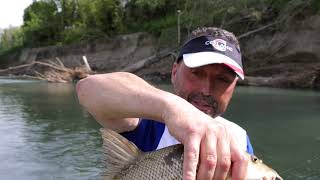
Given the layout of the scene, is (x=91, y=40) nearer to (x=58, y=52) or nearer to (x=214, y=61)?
(x=58, y=52)

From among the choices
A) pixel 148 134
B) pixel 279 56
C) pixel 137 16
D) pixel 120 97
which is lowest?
pixel 279 56

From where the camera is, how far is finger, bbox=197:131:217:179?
1.42 m

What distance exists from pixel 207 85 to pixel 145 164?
0.79 meters

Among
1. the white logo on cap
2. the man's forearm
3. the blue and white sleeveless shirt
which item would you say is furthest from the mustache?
the man's forearm

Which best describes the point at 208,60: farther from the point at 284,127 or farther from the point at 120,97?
the point at 284,127

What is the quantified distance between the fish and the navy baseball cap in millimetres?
615

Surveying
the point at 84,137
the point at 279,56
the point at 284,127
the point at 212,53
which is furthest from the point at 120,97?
the point at 279,56

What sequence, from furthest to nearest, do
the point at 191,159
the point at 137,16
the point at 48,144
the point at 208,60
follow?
the point at 137,16 → the point at 48,144 → the point at 208,60 → the point at 191,159

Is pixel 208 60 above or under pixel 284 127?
above

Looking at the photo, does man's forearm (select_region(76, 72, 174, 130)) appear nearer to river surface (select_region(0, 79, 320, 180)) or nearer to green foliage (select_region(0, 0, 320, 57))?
river surface (select_region(0, 79, 320, 180))

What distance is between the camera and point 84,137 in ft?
50.9

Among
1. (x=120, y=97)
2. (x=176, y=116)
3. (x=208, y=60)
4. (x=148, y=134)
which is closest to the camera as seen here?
(x=176, y=116)

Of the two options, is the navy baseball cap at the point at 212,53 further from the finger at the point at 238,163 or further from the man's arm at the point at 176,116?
the finger at the point at 238,163

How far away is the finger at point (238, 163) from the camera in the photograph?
144 centimetres
